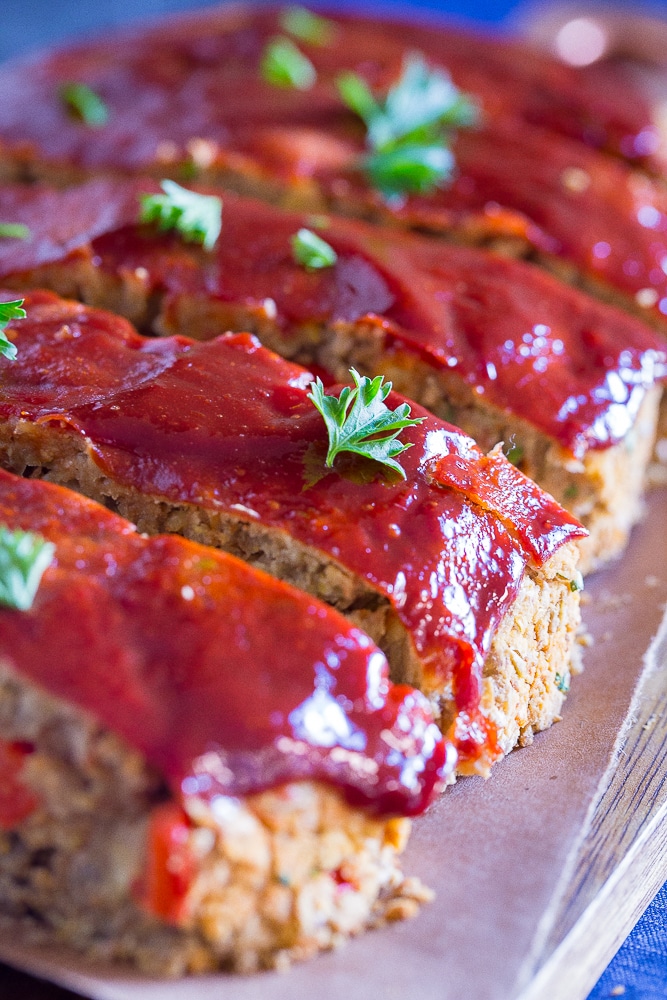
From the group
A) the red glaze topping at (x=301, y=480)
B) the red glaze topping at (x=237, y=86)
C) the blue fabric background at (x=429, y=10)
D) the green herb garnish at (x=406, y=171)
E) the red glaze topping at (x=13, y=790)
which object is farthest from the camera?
the red glaze topping at (x=237, y=86)

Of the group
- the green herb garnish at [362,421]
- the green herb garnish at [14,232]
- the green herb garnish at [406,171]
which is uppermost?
the green herb garnish at [362,421]

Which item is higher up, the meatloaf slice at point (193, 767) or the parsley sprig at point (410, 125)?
the parsley sprig at point (410, 125)

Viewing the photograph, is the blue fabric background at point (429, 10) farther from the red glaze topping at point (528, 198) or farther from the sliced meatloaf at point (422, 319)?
the red glaze topping at point (528, 198)

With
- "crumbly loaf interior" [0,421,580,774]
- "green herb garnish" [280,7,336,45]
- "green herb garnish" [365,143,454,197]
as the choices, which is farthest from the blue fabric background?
"green herb garnish" [365,143,454,197]

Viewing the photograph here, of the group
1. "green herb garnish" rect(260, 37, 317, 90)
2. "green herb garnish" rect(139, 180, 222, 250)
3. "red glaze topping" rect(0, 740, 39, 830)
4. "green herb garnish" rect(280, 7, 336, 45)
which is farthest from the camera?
"green herb garnish" rect(280, 7, 336, 45)

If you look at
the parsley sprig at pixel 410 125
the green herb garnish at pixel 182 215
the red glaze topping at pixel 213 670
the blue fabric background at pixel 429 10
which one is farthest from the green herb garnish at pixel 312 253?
the blue fabric background at pixel 429 10

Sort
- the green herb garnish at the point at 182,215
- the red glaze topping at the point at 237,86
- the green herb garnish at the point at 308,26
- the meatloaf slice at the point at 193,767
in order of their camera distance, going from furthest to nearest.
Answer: the green herb garnish at the point at 308,26, the red glaze topping at the point at 237,86, the green herb garnish at the point at 182,215, the meatloaf slice at the point at 193,767

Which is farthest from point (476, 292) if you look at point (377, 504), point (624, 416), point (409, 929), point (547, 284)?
point (409, 929)

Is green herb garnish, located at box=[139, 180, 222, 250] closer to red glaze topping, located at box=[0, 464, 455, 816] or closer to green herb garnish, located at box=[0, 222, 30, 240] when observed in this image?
green herb garnish, located at box=[0, 222, 30, 240]
